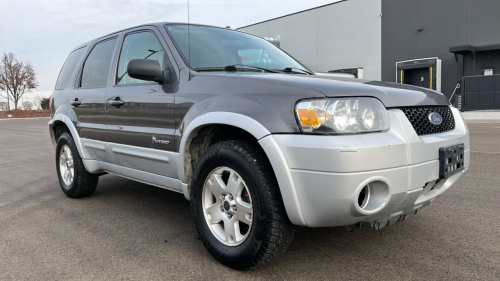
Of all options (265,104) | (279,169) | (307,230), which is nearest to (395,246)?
(307,230)

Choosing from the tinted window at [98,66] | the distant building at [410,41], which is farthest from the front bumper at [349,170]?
the distant building at [410,41]

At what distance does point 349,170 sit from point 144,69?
5.63ft

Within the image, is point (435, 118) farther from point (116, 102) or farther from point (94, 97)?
point (94, 97)

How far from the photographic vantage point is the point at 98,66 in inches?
170

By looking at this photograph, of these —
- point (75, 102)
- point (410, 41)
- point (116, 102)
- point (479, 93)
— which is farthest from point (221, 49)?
point (410, 41)

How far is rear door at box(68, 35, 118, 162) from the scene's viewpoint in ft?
13.1

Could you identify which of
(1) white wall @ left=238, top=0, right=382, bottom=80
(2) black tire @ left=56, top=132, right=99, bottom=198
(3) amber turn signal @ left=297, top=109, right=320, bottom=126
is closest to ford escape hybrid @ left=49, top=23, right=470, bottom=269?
(3) amber turn signal @ left=297, top=109, right=320, bottom=126

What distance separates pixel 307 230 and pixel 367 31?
25818 millimetres

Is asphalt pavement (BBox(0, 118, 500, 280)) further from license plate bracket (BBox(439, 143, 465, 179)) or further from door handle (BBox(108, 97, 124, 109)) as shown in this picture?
door handle (BBox(108, 97, 124, 109))

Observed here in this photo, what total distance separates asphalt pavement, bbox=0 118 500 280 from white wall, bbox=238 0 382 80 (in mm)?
23436

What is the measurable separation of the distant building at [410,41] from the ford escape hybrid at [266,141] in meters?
21.7

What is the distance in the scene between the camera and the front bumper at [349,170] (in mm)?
2127

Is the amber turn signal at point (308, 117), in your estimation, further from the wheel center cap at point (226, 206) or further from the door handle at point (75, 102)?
the door handle at point (75, 102)

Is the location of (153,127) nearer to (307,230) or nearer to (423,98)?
(307,230)
